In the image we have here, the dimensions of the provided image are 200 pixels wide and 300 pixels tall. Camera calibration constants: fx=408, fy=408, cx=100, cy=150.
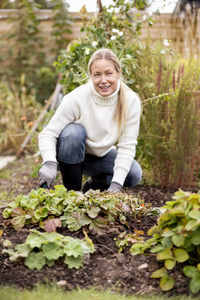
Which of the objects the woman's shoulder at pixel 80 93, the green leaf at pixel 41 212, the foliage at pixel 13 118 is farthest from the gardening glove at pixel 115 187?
the foliage at pixel 13 118

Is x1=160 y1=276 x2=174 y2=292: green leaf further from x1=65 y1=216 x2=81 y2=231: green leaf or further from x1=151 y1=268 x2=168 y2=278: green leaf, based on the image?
x1=65 y1=216 x2=81 y2=231: green leaf

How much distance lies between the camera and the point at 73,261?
1734 millimetres

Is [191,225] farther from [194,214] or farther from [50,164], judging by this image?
[50,164]

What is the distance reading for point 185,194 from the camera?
64.9 inches

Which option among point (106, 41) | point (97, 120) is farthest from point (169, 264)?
point (106, 41)

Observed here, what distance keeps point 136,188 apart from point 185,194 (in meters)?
1.77

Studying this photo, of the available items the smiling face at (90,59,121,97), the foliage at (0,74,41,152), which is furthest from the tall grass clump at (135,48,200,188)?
the foliage at (0,74,41,152)

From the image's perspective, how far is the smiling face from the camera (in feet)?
8.50

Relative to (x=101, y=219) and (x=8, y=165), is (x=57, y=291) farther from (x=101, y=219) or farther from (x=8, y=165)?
(x=8, y=165)

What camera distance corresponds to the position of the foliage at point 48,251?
5.64ft

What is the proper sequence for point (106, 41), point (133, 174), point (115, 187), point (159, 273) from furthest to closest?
1. point (106, 41)
2. point (133, 174)
3. point (115, 187)
4. point (159, 273)

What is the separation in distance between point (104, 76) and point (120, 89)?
0.20 meters

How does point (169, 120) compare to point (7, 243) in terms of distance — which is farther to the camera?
point (169, 120)

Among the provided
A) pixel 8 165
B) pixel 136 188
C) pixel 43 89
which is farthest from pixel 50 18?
pixel 136 188
